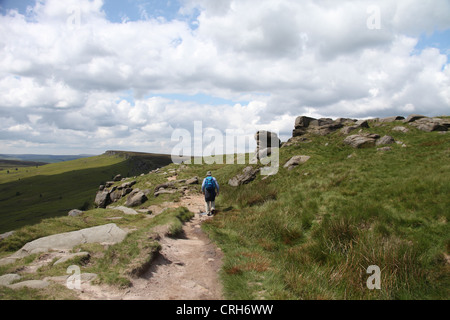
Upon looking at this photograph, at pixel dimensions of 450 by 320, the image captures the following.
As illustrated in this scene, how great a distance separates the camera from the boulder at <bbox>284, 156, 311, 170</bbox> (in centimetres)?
2752

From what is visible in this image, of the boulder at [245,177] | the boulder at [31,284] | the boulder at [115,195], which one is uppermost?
the boulder at [245,177]

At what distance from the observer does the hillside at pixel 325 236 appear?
6.93 meters

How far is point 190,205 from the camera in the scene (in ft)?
71.2

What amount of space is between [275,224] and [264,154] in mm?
22921

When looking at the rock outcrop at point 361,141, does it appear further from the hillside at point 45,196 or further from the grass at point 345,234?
the hillside at point 45,196

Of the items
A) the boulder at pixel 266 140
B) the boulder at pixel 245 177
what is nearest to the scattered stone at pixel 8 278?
the boulder at pixel 245 177

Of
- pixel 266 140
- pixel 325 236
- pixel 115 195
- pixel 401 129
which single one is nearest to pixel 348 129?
pixel 401 129

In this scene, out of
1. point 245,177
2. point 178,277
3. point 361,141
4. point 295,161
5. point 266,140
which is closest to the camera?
→ point 178,277

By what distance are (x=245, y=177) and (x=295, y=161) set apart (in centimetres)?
645

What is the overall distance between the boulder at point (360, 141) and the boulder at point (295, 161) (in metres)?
7.19

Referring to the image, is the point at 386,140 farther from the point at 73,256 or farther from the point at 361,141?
the point at 73,256

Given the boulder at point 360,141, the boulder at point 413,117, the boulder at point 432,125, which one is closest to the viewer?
the boulder at point 360,141

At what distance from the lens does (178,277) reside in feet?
26.1
